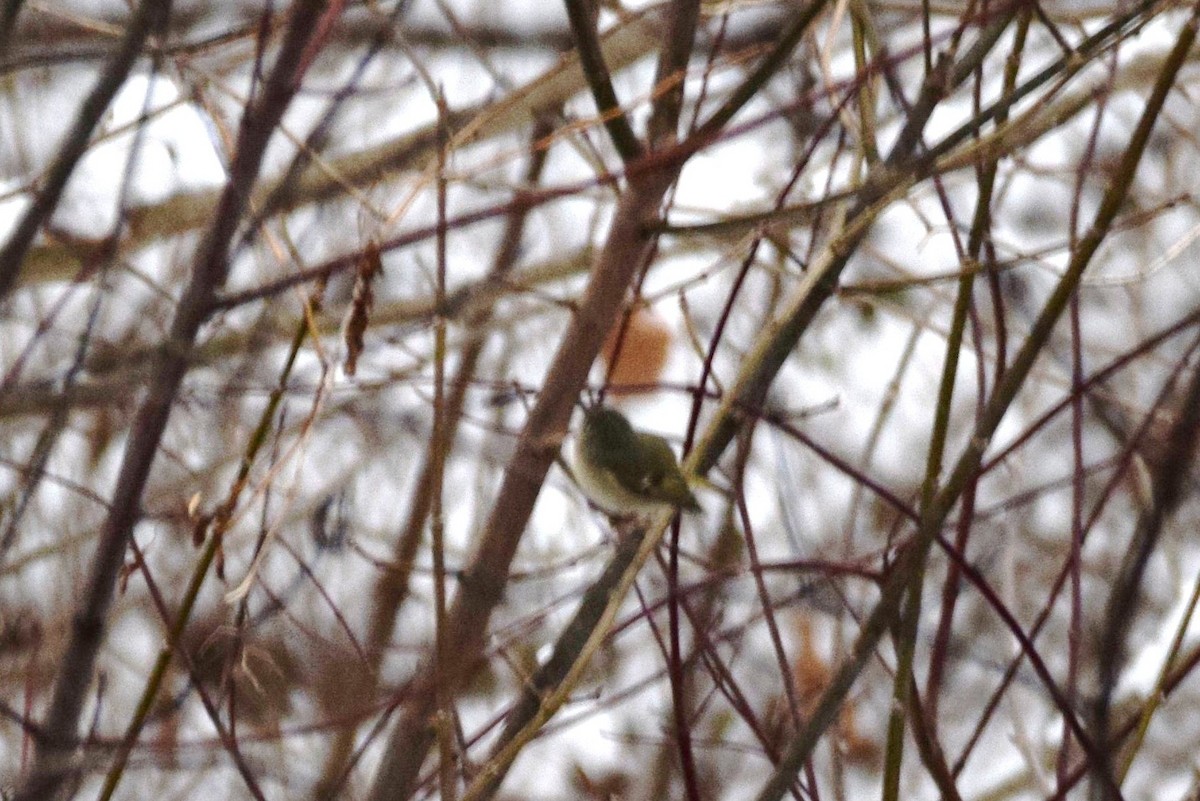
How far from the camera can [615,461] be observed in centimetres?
175

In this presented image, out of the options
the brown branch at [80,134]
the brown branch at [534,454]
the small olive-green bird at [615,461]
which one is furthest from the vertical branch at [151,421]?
the small olive-green bird at [615,461]

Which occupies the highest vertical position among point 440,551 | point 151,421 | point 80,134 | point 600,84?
point 600,84

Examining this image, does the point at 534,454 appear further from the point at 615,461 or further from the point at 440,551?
the point at 615,461

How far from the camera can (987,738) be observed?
369cm

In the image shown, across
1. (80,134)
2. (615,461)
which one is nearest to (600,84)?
(80,134)

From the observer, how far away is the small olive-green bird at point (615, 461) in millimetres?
1698

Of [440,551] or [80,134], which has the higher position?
[80,134]

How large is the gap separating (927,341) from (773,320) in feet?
7.95

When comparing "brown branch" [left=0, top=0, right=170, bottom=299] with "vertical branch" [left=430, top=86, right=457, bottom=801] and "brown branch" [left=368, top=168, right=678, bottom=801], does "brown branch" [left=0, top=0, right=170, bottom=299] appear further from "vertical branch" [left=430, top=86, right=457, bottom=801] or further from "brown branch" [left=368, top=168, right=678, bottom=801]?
"brown branch" [left=368, top=168, right=678, bottom=801]

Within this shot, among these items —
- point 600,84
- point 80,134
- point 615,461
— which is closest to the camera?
point 80,134

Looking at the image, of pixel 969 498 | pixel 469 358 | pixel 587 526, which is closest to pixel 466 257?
pixel 469 358

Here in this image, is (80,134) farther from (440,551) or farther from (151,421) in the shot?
(440,551)

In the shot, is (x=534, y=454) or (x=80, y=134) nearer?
(x=80, y=134)

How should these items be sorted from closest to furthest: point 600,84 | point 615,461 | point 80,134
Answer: point 80,134
point 600,84
point 615,461
